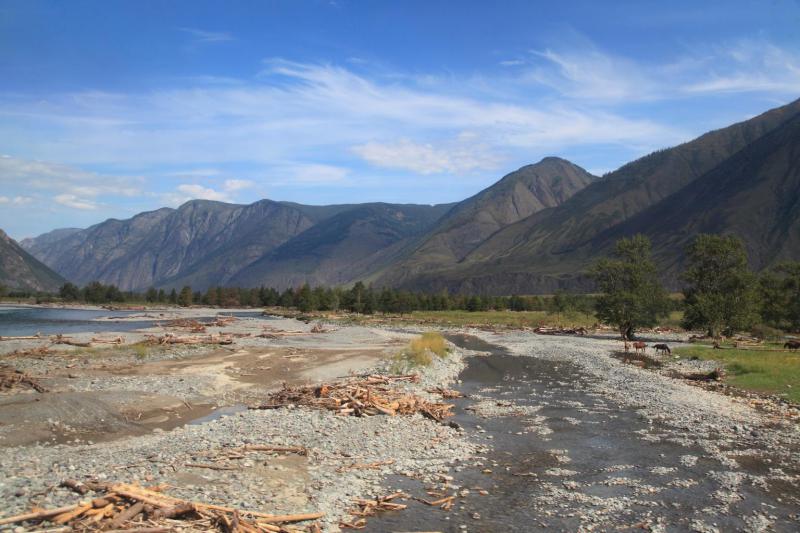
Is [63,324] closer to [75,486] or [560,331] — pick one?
[560,331]

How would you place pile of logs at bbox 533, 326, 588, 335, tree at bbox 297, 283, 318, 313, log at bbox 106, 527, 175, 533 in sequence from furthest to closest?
tree at bbox 297, 283, 318, 313 → pile of logs at bbox 533, 326, 588, 335 → log at bbox 106, 527, 175, 533

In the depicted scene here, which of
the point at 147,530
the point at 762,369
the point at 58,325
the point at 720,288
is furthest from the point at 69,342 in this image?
the point at 720,288

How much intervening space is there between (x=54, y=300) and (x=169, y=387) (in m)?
191

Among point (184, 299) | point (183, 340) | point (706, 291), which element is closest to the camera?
point (183, 340)

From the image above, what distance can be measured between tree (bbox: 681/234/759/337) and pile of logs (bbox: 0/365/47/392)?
64.6m

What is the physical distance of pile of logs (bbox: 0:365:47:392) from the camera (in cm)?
2934

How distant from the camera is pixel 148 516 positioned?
1238 cm

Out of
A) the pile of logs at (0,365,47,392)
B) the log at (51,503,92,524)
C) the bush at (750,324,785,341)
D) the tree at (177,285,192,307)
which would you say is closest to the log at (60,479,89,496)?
the log at (51,503,92,524)

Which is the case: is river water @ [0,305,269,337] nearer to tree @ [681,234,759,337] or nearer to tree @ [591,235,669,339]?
tree @ [591,235,669,339]

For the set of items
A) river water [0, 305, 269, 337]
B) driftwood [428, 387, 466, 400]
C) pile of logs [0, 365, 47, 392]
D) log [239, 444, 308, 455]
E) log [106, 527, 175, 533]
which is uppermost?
log [106, 527, 175, 533]

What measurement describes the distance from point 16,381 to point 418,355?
2744cm

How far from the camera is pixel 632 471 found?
744 inches

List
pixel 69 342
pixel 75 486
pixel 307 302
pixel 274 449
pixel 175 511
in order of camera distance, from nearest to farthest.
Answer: pixel 175 511 → pixel 75 486 → pixel 274 449 → pixel 69 342 → pixel 307 302

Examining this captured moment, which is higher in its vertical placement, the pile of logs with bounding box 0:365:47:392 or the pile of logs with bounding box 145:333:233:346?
the pile of logs with bounding box 0:365:47:392
